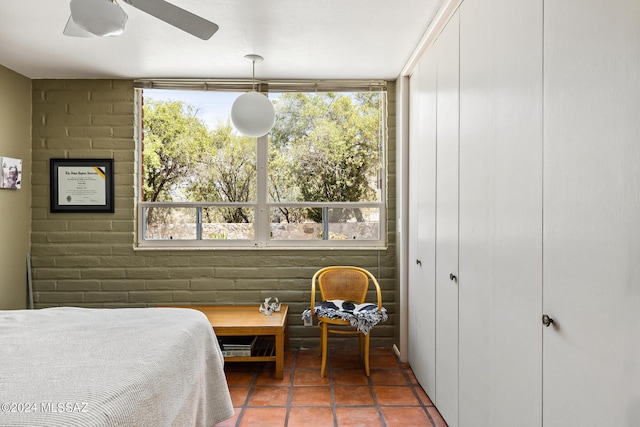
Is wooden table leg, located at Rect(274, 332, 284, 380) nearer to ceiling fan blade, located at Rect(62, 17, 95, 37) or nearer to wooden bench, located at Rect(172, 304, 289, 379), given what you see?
wooden bench, located at Rect(172, 304, 289, 379)

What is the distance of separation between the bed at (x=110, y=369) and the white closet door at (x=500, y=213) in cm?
132

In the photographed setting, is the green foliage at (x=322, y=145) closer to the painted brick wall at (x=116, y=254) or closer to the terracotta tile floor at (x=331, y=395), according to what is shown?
the painted brick wall at (x=116, y=254)

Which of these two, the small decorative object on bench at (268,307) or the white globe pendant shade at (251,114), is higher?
the white globe pendant shade at (251,114)

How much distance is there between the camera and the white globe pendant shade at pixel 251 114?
3078 mm

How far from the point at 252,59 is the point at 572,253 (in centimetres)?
266

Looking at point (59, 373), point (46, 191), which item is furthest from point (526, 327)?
point (46, 191)

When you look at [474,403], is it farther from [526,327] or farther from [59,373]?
[59,373]

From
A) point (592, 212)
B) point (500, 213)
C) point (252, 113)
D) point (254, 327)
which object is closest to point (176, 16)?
point (252, 113)

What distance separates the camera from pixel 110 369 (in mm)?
1504

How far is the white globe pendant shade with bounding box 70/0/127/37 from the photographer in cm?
147

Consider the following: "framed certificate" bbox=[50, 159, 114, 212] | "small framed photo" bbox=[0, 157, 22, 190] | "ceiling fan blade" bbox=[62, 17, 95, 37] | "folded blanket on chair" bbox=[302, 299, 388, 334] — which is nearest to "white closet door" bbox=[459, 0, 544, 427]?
"folded blanket on chair" bbox=[302, 299, 388, 334]

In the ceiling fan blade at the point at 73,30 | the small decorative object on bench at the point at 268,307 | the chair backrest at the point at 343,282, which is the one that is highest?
the ceiling fan blade at the point at 73,30

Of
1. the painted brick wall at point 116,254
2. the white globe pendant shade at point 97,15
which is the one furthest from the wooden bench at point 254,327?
the white globe pendant shade at point 97,15

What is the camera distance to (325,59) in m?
3.16
